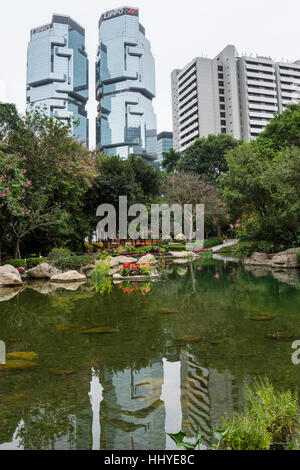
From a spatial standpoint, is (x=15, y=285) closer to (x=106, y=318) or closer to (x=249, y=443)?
(x=106, y=318)

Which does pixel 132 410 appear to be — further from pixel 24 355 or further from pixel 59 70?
pixel 59 70

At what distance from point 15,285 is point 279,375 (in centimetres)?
1099

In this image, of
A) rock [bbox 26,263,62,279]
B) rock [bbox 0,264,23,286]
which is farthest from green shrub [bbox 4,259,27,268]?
rock [bbox 0,264,23,286]

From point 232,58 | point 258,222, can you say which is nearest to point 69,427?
point 258,222

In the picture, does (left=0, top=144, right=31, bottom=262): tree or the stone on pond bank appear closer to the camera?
the stone on pond bank

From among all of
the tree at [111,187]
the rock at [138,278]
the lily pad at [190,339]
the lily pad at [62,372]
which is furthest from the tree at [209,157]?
the lily pad at [62,372]

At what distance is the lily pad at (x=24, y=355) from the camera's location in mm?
→ 4016

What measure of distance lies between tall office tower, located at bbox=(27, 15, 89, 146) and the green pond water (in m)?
139

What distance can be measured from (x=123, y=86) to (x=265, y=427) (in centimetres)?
15759

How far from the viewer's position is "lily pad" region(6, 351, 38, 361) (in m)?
4.02

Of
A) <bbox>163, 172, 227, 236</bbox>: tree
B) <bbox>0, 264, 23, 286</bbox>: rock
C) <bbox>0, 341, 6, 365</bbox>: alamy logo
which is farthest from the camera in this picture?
<bbox>163, 172, 227, 236</bbox>: tree

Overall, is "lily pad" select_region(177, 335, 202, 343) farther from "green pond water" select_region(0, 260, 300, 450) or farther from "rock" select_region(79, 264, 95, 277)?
"rock" select_region(79, 264, 95, 277)

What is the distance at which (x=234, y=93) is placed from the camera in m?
78.4

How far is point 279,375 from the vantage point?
3.22m
